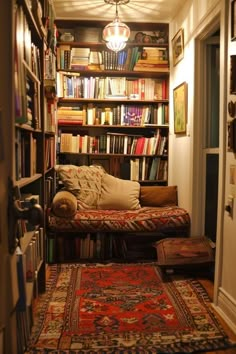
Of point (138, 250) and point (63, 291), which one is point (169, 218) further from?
point (63, 291)

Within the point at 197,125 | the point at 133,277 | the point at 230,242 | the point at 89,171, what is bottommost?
the point at 133,277

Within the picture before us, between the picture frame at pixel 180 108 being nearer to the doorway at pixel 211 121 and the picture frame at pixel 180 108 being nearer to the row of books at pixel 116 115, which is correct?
the doorway at pixel 211 121

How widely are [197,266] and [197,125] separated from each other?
4.34ft

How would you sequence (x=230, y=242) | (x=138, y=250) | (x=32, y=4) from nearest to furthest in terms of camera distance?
1. (x=32, y=4)
2. (x=230, y=242)
3. (x=138, y=250)

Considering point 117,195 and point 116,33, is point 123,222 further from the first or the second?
point 116,33

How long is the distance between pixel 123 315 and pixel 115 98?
284 centimetres

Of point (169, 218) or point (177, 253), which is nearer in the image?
point (177, 253)

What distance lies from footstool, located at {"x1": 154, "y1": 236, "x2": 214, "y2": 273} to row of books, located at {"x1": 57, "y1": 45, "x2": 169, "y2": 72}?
2.27 meters

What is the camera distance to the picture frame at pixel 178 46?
13.5 feet

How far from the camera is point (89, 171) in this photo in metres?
4.39

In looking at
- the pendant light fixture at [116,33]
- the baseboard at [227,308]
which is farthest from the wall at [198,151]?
the pendant light fixture at [116,33]

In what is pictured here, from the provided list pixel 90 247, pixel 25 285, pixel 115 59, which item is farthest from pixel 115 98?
pixel 25 285

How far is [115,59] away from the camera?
15.4 feet

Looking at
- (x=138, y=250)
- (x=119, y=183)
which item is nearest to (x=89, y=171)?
(x=119, y=183)
